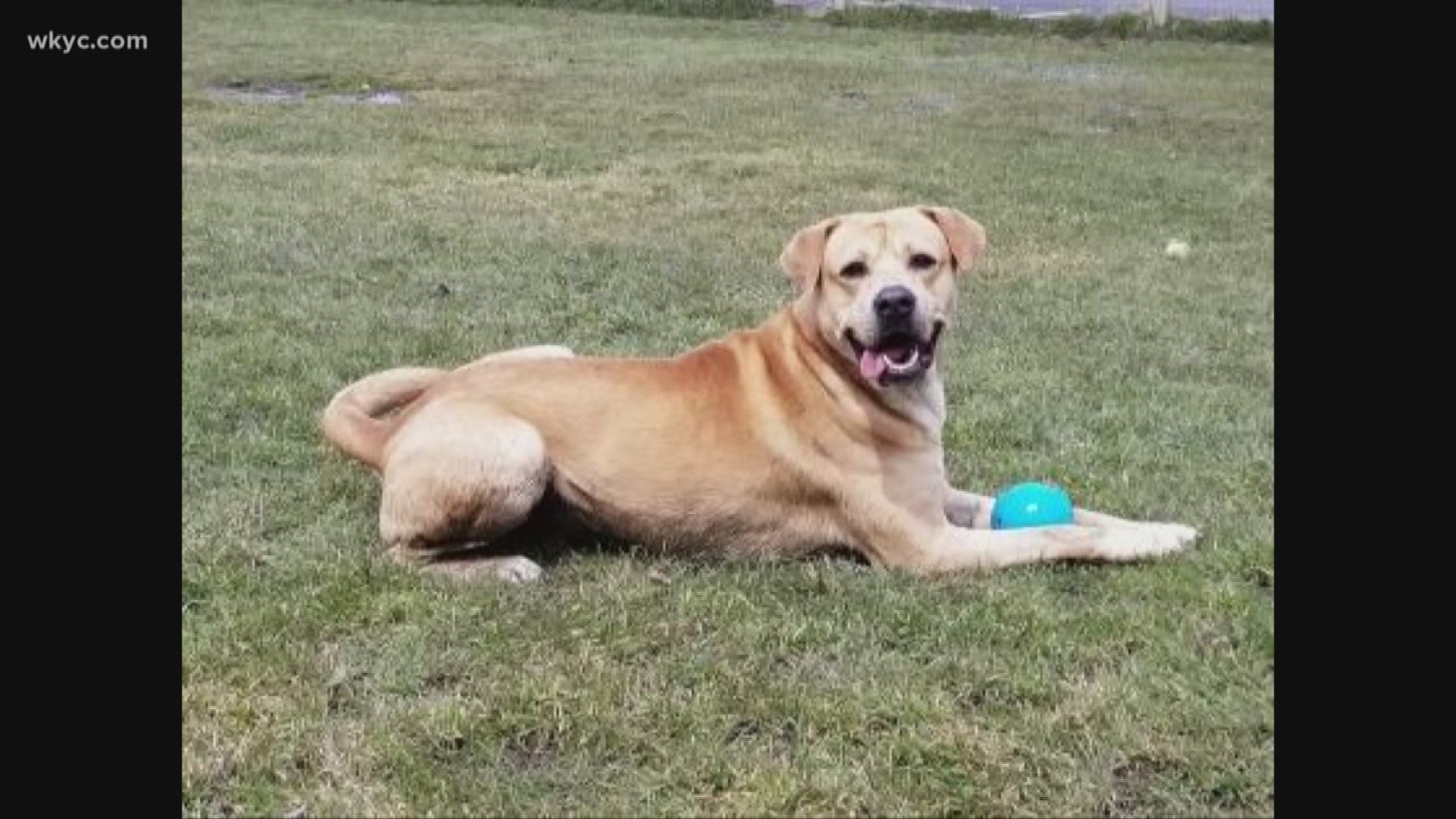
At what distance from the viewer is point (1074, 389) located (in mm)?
7898

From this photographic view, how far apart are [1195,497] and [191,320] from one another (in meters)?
5.53

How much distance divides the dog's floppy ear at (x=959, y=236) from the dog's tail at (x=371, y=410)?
2.02 meters

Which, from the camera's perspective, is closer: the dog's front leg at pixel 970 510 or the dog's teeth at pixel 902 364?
the dog's teeth at pixel 902 364

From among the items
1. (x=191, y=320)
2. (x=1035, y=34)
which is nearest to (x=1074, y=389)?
(x=191, y=320)

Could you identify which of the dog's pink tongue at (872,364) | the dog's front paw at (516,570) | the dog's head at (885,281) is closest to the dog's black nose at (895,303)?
the dog's head at (885,281)

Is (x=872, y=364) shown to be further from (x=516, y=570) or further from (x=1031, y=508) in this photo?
(x=516, y=570)

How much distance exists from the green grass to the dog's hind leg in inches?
7.1

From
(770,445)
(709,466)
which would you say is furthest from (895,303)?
(709,466)

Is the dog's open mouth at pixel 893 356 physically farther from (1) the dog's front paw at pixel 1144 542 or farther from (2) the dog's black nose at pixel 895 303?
(1) the dog's front paw at pixel 1144 542

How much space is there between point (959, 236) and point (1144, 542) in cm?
127

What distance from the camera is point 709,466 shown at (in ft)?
18.2

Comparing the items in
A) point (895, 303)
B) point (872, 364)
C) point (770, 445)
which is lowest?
point (770, 445)

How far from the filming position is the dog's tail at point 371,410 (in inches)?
233
